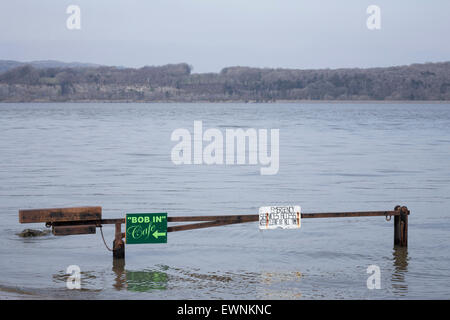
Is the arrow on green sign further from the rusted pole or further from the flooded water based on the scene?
the rusted pole

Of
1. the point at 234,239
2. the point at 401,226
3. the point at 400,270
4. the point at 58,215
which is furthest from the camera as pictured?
the point at 234,239

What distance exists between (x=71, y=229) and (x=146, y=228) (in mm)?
1098

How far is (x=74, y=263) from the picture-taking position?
11.7 metres

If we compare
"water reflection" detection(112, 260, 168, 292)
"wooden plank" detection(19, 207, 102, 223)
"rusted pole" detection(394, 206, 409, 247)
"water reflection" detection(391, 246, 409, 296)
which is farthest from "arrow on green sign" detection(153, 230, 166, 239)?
"rusted pole" detection(394, 206, 409, 247)

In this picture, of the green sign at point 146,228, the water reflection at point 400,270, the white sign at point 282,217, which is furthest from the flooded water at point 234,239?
the white sign at point 282,217

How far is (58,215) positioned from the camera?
9.91m

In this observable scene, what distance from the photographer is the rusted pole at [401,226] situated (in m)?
11.8

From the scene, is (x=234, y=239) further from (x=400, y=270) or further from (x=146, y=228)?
(x=146, y=228)

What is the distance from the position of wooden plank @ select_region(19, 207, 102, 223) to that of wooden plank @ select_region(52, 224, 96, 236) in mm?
117

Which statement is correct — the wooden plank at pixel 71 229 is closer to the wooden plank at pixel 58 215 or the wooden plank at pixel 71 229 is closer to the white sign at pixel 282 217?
the wooden plank at pixel 58 215

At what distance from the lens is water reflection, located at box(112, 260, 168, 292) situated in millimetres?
10034

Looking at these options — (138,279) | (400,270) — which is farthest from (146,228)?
(400,270)
